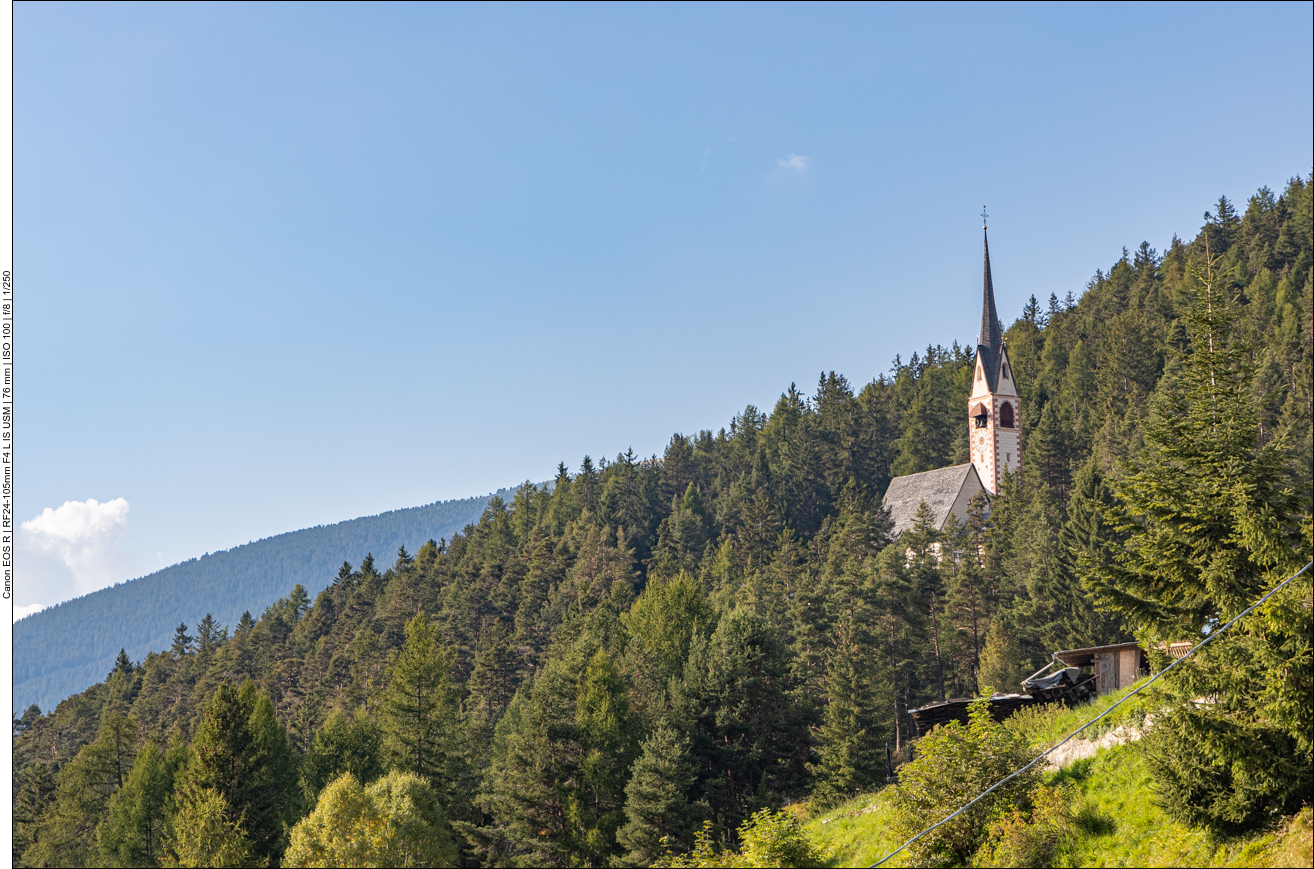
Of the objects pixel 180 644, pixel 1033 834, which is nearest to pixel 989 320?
pixel 1033 834

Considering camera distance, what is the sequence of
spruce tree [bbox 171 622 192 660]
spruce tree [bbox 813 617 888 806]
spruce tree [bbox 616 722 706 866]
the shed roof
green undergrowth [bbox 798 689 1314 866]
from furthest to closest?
spruce tree [bbox 171 622 192 660], spruce tree [bbox 813 617 888 806], spruce tree [bbox 616 722 706 866], the shed roof, green undergrowth [bbox 798 689 1314 866]

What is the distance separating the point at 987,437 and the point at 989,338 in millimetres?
8902

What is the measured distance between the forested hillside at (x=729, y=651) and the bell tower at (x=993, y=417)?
5.97 m

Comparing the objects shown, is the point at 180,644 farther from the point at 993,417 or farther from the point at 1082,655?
the point at 1082,655

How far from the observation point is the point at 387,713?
163ft

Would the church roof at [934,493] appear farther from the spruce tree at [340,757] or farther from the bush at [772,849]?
the bush at [772,849]

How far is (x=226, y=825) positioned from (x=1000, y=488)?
200 ft

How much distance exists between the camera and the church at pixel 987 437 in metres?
83.8

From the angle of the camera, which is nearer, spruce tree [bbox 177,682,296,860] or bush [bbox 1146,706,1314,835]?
bush [bbox 1146,706,1314,835]

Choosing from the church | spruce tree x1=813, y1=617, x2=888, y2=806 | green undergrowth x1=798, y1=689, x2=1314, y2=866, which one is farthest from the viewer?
the church

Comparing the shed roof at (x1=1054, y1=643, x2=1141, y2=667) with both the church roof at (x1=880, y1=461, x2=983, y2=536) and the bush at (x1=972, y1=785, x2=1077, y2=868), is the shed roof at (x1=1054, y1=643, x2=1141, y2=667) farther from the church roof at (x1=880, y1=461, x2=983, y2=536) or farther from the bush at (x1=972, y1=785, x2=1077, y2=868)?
the church roof at (x1=880, y1=461, x2=983, y2=536)

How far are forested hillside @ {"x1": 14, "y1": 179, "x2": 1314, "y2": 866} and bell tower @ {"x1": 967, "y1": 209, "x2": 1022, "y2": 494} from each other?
597cm

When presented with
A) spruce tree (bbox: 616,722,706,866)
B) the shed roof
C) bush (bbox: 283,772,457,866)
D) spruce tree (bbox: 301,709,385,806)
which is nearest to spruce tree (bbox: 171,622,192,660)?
spruce tree (bbox: 301,709,385,806)

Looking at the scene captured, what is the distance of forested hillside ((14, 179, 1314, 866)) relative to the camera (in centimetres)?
2070
